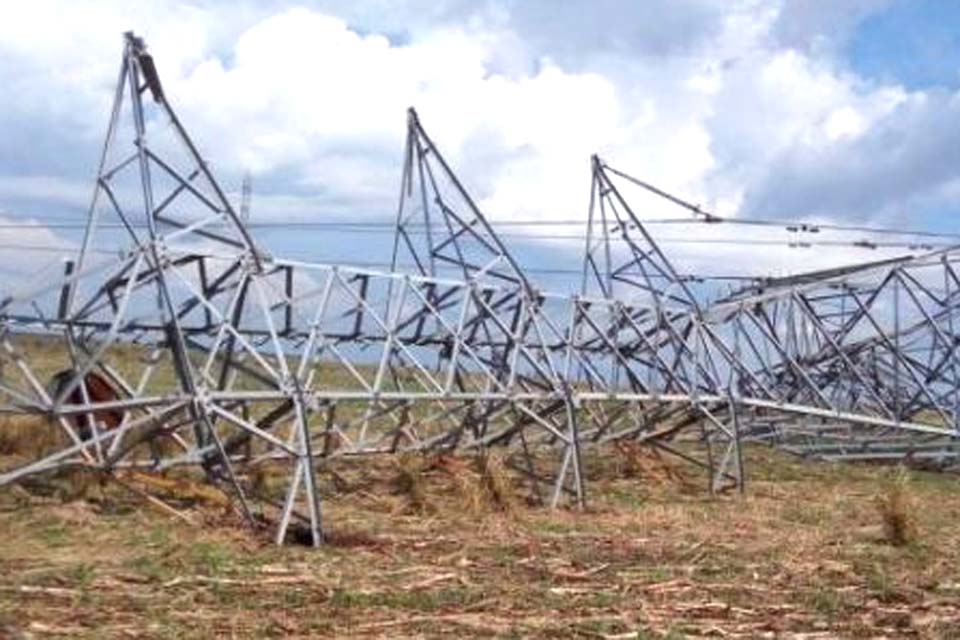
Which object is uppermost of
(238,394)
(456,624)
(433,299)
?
(433,299)

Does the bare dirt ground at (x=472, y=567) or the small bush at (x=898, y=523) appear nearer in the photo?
the bare dirt ground at (x=472, y=567)

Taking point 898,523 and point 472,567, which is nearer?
point 472,567

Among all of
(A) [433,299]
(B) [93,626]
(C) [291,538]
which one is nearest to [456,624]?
(B) [93,626]

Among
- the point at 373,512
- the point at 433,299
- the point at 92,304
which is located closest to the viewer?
the point at 92,304

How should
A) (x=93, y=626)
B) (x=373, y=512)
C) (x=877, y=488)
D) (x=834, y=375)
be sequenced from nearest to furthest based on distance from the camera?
1. (x=93, y=626)
2. (x=373, y=512)
3. (x=877, y=488)
4. (x=834, y=375)

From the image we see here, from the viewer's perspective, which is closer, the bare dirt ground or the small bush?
the bare dirt ground

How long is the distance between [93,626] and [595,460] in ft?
68.7

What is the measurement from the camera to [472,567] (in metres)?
16.7

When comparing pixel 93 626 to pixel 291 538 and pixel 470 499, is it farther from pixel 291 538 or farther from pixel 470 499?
pixel 470 499

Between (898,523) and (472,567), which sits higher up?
(898,523)

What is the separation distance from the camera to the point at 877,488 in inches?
1209

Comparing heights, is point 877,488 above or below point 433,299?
below

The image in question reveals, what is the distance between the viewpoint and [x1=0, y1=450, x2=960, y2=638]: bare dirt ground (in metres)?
13.1

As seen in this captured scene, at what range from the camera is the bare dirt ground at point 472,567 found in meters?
13.1
